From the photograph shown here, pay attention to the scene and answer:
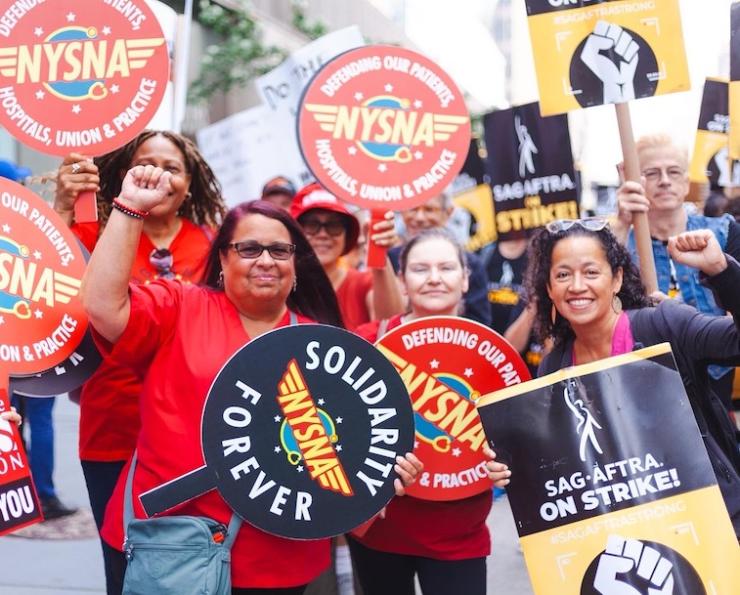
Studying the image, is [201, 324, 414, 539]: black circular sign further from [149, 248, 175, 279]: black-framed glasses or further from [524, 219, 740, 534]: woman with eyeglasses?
[149, 248, 175, 279]: black-framed glasses

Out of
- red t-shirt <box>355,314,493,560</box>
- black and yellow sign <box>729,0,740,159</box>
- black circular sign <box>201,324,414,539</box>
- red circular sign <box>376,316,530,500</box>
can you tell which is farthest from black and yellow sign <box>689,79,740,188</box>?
black circular sign <box>201,324,414,539</box>

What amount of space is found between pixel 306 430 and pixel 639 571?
97 centimetres

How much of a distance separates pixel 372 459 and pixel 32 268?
3.77 feet

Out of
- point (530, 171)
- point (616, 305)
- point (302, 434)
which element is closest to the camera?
point (302, 434)

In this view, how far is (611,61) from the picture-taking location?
334 centimetres

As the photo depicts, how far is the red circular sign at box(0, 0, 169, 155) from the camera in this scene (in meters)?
2.94

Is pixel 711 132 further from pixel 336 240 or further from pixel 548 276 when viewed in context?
pixel 548 276

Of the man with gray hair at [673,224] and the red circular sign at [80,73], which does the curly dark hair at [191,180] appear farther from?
the man with gray hair at [673,224]

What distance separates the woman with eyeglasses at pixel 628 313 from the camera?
258cm

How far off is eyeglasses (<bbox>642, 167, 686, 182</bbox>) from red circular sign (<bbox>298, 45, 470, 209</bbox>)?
81cm

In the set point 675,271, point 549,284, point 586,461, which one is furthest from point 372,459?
point 675,271

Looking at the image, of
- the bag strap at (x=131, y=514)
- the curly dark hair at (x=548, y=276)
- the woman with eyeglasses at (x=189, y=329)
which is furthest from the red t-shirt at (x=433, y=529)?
the bag strap at (x=131, y=514)

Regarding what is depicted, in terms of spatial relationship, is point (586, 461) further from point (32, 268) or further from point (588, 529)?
point (32, 268)

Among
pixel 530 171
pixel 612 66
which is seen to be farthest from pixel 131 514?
pixel 530 171
